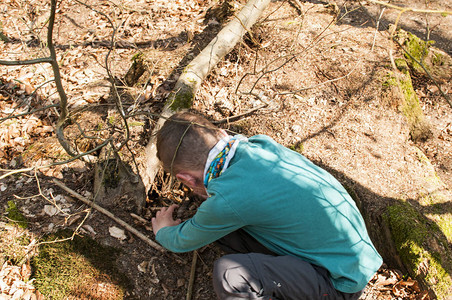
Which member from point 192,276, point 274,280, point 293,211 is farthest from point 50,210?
point 293,211

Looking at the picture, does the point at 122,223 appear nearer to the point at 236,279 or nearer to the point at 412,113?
the point at 236,279

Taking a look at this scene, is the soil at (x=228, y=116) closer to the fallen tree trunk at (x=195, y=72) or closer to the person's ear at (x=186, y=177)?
the fallen tree trunk at (x=195, y=72)

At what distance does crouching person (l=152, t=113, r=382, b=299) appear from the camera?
1.98 meters

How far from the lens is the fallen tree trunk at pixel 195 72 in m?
3.23

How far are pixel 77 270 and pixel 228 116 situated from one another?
2.08 metres

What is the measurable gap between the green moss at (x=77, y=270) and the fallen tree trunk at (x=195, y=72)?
0.73 meters

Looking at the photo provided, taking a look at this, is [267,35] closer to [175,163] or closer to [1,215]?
→ [175,163]

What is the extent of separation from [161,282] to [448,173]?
3.43m

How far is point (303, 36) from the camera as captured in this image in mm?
4641

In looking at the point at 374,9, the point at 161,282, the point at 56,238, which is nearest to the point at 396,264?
the point at 161,282

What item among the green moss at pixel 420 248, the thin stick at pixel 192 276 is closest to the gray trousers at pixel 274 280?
the thin stick at pixel 192 276

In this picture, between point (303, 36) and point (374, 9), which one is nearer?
point (303, 36)

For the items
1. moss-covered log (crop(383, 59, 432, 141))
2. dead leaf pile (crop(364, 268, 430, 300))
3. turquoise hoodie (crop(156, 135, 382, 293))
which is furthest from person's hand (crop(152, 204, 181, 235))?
moss-covered log (crop(383, 59, 432, 141))

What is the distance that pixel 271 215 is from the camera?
6.63ft
